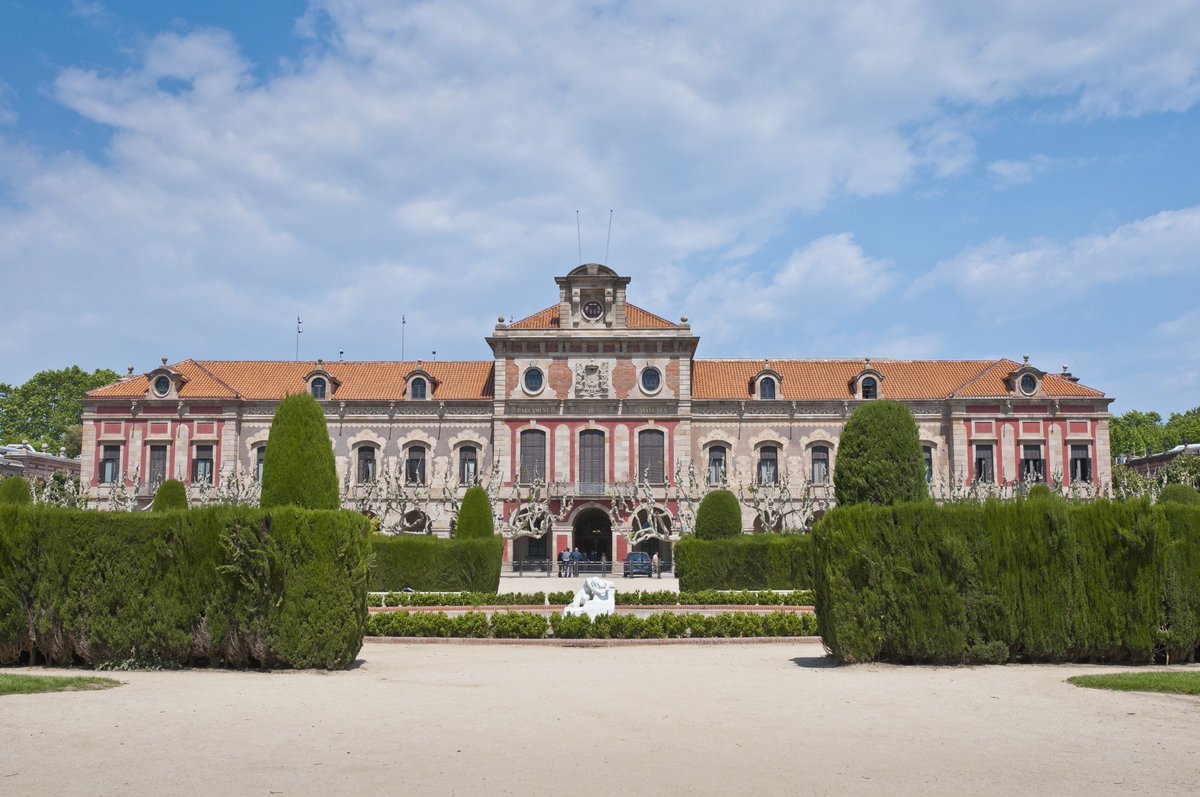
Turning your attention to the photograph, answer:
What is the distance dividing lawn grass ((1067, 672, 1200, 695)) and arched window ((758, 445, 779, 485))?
3750 centimetres

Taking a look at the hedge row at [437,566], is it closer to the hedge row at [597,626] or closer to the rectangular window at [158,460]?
the hedge row at [597,626]

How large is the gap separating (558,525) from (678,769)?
40480 millimetres

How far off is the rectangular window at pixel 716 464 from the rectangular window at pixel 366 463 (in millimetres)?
16517

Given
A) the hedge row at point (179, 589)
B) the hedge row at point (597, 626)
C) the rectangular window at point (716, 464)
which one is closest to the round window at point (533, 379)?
the rectangular window at point (716, 464)

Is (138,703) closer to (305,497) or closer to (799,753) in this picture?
(799,753)

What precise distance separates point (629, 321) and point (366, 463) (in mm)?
14702

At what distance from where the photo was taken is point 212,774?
7.30 m

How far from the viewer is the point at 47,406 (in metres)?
82.3

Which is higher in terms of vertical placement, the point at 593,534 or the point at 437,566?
the point at 593,534

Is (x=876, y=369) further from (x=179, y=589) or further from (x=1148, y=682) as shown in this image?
(x=179, y=589)

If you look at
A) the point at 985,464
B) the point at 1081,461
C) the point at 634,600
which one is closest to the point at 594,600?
the point at 634,600

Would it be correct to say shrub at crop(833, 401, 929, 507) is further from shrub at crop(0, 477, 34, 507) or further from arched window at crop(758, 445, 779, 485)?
shrub at crop(0, 477, 34, 507)

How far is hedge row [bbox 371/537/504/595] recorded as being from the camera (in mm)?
28469

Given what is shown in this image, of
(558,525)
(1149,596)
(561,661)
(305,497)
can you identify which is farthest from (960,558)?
(558,525)
